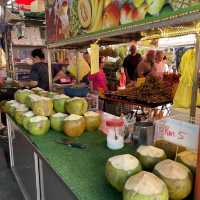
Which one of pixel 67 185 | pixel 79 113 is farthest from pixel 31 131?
pixel 67 185

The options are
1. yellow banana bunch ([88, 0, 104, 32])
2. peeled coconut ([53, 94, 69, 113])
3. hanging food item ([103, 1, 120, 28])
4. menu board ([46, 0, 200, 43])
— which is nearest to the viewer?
menu board ([46, 0, 200, 43])

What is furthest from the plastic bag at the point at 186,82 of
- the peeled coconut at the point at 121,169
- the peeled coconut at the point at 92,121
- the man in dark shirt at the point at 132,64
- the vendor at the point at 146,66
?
the man in dark shirt at the point at 132,64

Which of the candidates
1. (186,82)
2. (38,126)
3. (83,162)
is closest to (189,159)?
(83,162)

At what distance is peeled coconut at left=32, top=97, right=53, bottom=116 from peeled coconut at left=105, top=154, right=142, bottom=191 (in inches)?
36.3

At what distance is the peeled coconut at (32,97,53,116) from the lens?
5.66 ft

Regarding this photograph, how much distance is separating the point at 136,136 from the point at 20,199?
1.58 m

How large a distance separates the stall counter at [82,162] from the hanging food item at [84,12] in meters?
0.74

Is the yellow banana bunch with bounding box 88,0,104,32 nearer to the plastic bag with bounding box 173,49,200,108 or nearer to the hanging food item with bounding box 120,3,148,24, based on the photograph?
the hanging food item with bounding box 120,3,148,24

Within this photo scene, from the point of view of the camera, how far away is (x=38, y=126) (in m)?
1.60

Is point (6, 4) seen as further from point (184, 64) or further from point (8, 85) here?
point (184, 64)

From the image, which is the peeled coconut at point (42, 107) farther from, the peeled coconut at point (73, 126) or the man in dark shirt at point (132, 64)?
the man in dark shirt at point (132, 64)

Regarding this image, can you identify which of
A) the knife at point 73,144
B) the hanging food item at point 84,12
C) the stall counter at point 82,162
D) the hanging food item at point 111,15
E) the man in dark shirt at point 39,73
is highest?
the hanging food item at point 84,12

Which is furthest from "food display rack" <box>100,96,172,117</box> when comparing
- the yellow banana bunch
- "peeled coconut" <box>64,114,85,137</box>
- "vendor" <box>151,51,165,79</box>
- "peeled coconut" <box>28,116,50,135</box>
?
the yellow banana bunch

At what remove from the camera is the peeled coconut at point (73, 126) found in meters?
1.53
